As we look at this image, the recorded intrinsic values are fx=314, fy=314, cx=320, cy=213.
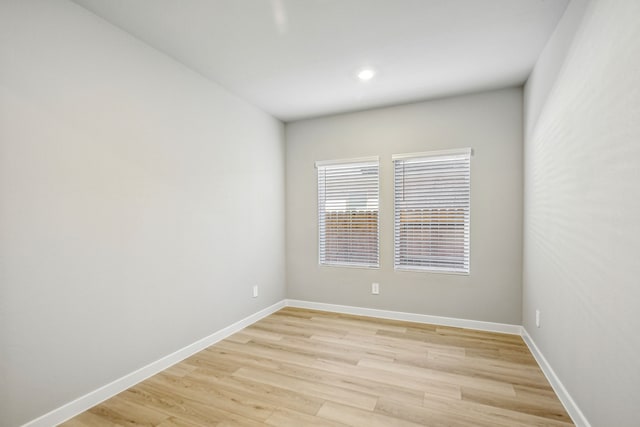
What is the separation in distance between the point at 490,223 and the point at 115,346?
11.7ft

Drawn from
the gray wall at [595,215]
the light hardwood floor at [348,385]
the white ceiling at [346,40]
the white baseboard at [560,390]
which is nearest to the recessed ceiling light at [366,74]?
the white ceiling at [346,40]

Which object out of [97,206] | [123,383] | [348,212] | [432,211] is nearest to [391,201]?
[432,211]

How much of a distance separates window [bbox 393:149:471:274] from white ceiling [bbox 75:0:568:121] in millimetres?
798

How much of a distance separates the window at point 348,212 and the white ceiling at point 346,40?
1.01 metres

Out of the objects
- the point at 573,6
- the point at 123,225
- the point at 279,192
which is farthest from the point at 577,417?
the point at 279,192

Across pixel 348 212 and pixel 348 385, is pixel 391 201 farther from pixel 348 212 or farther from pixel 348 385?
pixel 348 385

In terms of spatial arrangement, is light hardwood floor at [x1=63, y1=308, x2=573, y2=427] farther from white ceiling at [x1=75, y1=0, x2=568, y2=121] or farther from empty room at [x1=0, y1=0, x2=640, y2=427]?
white ceiling at [x1=75, y1=0, x2=568, y2=121]

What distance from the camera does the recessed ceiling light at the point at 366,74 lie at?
2882 mm

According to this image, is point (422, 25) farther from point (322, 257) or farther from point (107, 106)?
point (322, 257)

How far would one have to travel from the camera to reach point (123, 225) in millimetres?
2283

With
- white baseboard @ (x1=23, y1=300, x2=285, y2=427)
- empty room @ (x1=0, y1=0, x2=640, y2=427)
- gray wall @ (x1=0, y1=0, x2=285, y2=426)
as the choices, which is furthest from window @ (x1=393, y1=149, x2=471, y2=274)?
white baseboard @ (x1=23, y1=300, x2=285, y2=427)

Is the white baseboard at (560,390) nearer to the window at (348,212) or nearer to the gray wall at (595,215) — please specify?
the gray wall at (595,215)

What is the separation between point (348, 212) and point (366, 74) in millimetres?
1724

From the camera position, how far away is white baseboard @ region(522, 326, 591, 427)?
1810mm
